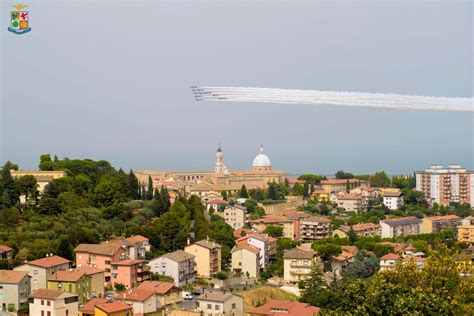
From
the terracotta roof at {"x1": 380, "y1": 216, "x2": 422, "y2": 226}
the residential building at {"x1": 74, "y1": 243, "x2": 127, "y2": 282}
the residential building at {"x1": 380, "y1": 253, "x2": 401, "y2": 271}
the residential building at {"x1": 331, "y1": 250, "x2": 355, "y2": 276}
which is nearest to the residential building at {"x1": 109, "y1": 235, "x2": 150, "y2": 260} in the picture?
the residential building at {"x1": 74, "y1": 243, "x2": 127, "y2": 282}

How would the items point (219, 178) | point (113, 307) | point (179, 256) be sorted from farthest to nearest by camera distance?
point (219, 178), point (179, 256), point (113, 307)

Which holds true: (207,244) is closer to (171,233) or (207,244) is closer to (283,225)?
(171,233)

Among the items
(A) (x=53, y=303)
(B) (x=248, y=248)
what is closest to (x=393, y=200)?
(B) (x=248, y=248)

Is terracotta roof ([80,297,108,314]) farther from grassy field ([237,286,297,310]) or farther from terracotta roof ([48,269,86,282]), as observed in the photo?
grassy field ([237,286,297,310])

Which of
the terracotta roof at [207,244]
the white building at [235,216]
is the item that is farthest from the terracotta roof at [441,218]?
the terracotta roof at [207,244]

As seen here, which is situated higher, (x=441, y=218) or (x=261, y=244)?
(x=441, y=218)

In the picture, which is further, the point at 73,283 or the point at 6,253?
the point at 6,253
